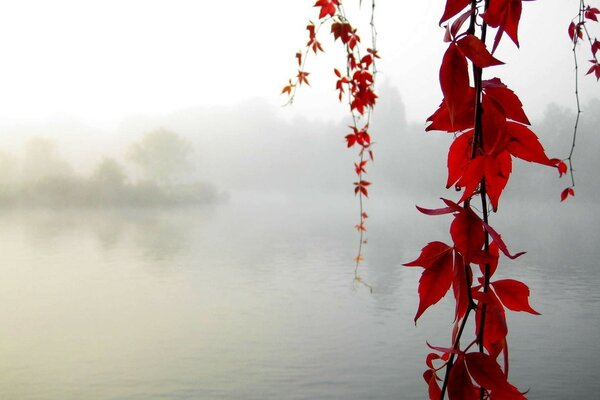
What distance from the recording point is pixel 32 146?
15.3m

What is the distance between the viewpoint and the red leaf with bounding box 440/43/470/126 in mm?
144

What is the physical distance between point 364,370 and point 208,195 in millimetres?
16656

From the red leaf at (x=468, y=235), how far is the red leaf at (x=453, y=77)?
28 mm

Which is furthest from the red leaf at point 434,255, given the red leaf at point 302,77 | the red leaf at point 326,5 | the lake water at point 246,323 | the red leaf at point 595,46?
the lake water at point 246,323

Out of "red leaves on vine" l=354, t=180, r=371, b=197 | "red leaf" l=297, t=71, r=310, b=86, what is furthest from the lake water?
"red leaf" l=297, t=71, r=310, b=86

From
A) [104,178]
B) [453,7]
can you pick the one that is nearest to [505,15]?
[453,7]

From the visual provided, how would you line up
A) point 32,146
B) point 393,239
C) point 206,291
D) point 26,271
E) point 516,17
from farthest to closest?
point 32,146, point 393,239, point 26,271, point 206,291, point 516,17

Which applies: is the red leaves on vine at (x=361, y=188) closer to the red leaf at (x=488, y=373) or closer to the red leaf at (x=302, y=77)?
the red leaf at (x=302, y=77)

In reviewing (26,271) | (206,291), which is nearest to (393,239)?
(206,291)

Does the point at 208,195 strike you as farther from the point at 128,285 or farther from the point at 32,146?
the point at 128,285

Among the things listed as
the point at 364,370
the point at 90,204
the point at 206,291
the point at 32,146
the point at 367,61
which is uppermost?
the point at 32,146

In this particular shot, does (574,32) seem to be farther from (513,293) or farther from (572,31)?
(513,293)

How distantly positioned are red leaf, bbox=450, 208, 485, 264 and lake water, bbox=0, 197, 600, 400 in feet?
9.57

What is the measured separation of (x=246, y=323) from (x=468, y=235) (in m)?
4.21
